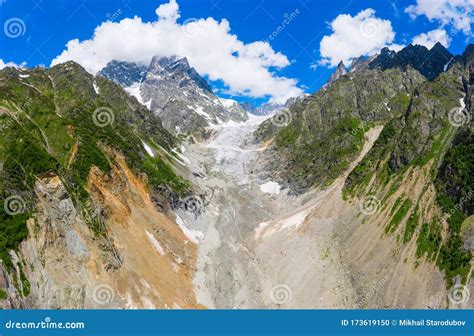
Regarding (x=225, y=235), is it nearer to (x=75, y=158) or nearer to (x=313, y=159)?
(x=75, y=158)

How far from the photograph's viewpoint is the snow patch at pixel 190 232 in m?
99.7

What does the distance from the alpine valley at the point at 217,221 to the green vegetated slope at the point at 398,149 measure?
396 mm

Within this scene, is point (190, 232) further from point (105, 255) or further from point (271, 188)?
point (271, 188)

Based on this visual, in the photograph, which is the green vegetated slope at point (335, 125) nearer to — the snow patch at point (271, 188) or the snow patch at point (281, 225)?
the snow patch at point (271, 188)

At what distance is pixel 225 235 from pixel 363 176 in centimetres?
3157

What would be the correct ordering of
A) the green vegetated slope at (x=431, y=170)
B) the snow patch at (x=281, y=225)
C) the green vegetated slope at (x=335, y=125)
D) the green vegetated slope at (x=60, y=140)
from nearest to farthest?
the green vegetated slope at (x=60, y=140) < the green vegetated slope at (x=431, y=170) < the snow patch at (x=281, y=225) < the green vegetated slope at (x=335, y=125)

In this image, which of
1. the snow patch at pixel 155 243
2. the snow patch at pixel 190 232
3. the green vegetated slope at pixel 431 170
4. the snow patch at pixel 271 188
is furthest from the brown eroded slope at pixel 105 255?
the snow patch at pixel 271 188

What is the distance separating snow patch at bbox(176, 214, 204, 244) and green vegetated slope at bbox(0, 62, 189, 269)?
9.73 meters

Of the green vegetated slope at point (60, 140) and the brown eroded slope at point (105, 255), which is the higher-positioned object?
the green vegetated slope at point (60, 140)

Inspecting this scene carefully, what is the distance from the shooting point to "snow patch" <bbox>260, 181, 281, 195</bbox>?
146363 millimetres

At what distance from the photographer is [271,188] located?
490ft

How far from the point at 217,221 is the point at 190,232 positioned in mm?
11731

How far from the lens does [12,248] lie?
186 ft

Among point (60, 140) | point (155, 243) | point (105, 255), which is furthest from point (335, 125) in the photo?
point (105, 255)
